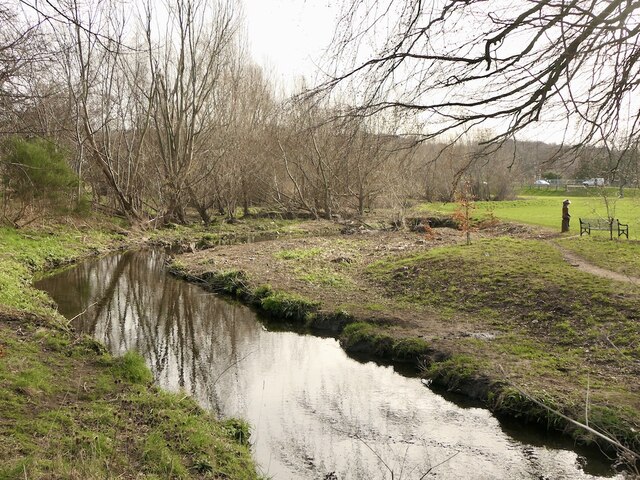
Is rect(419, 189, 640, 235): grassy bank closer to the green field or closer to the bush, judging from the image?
the green field

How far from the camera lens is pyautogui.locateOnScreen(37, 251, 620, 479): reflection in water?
6.59 m

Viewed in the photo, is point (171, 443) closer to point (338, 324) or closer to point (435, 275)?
point (338, 324)

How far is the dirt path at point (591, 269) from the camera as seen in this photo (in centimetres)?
1245

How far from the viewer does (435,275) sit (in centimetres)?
1491

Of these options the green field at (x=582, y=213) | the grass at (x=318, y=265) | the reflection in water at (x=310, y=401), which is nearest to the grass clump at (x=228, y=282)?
the reflection in water at (x=310, y=401)

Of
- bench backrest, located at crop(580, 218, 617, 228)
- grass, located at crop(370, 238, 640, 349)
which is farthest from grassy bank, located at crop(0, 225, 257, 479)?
bench backrest, located at crop(580, 218, 617, 228)

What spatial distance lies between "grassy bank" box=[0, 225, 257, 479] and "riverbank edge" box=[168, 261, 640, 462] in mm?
3391

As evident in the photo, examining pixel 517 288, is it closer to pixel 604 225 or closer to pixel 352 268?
pixel 352 268

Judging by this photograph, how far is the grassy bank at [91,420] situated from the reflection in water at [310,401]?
74cm

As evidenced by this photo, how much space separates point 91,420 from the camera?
241 inches

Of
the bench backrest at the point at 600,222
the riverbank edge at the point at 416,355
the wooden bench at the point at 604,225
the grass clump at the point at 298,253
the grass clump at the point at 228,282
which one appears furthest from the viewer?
the grass clump at the point at 298,253

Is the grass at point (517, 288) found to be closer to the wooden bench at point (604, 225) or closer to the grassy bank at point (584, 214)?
the wooden bench at point (604, 225)

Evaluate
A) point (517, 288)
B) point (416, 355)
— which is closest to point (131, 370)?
point (416, 355)

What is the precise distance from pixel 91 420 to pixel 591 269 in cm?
1215
